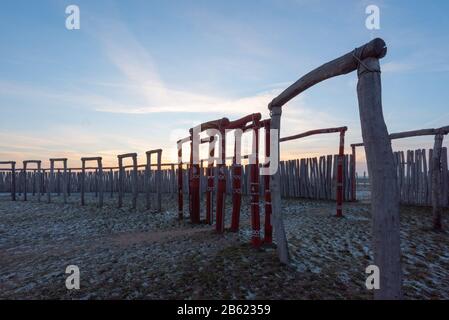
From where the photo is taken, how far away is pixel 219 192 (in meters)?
7.72

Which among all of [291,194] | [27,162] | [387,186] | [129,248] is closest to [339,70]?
[387,186]

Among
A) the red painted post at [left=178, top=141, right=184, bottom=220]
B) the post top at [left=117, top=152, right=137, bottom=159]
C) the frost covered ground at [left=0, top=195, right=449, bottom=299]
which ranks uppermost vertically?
the post top at [left=117, top=152, right=137, bottom=159]

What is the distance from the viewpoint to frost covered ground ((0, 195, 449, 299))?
4047 mm

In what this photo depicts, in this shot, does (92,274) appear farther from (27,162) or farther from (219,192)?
(27,162)

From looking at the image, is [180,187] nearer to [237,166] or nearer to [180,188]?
[180,188]

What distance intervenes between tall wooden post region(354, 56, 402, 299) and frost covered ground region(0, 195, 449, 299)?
987 mm

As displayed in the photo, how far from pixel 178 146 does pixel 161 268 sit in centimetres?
652

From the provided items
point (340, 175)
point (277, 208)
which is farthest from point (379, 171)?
point (340, 175)

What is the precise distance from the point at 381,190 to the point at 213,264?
2.77 metres

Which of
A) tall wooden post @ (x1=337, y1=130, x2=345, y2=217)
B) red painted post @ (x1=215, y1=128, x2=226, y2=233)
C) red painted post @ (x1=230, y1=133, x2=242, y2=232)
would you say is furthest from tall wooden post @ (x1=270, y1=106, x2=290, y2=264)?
tall wooden post @ (x1=337, y1=130, x2=345, y2=217)

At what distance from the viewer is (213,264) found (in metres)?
4.88

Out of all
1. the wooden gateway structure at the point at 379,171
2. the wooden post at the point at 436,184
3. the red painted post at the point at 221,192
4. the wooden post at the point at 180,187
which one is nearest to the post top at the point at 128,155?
the wooden post at the point at 180,187

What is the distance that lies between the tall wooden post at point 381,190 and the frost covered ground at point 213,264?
99 cm

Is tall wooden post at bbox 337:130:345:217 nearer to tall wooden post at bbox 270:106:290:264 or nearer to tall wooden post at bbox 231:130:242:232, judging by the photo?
tall wooden post at bbox 231:130:242:232
